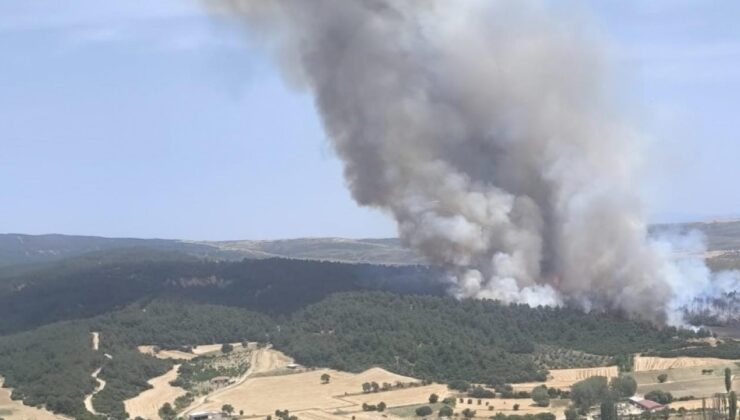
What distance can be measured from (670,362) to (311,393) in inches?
867

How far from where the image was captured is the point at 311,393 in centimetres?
6216

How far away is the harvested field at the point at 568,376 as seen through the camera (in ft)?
198

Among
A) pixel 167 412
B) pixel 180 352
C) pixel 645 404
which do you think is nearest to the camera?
pixel 645 404

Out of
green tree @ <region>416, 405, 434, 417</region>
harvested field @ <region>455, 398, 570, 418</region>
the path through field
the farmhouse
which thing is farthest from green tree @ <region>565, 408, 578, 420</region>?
the path through field

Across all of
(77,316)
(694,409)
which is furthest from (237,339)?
(694,409)

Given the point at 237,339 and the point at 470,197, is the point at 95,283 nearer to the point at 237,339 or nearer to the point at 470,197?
the point at 237,339

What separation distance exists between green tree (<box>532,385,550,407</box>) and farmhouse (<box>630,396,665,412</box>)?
440 cm

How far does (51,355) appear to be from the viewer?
242 ft

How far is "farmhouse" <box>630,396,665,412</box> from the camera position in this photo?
5275 centimetres

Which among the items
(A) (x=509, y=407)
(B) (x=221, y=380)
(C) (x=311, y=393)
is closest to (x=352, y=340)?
(B) (x=221, y=380)

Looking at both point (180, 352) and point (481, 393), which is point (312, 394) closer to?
point (481, 393)

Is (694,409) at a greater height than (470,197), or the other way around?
(470,197)

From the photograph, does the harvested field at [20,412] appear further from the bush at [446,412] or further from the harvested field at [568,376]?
the harvested field at [568,376]

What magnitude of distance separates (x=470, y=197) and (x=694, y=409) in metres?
36.6
